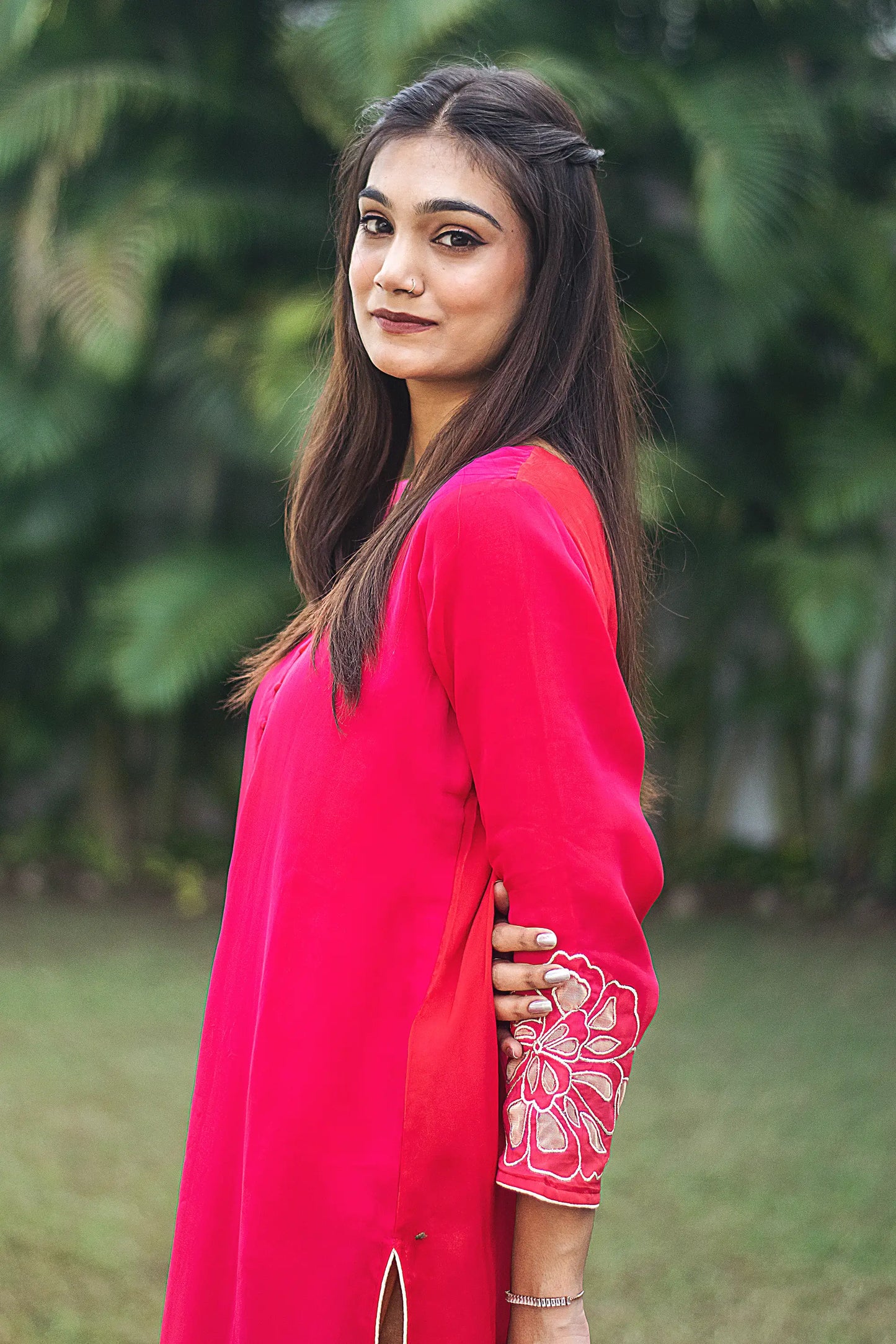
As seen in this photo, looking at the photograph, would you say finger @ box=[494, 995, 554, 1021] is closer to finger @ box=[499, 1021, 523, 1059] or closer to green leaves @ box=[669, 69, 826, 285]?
finger @ box=[499, 1021, 523, 1059]

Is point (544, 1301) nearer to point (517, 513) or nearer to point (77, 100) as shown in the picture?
point (517, 513)

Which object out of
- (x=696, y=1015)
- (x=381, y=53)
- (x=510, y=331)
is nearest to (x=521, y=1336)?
(x=510, y=331)

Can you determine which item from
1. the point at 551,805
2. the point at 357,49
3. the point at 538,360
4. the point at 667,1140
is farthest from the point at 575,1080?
the point at 357,49

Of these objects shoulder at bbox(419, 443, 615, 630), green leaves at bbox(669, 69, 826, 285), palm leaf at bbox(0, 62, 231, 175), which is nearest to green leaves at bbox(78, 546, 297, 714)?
palm leaf at bbox(0, 62, 231, 175)

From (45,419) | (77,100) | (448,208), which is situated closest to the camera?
(448,208)

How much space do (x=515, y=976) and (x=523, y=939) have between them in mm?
38

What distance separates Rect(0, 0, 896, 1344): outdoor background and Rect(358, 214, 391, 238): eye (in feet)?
10.1

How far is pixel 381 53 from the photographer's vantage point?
4.78 meters

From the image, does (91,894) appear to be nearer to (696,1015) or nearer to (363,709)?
(696,1015)

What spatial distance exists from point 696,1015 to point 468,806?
357 cm

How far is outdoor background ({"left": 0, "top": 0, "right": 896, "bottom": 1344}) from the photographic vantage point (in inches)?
188

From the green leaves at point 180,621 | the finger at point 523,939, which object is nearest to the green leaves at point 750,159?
the green leaves at point 180,621

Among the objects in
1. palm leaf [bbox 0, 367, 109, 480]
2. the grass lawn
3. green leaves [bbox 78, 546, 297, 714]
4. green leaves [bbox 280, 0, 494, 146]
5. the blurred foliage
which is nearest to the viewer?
A: the grass lawn

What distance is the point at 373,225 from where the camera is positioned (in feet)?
4.35
